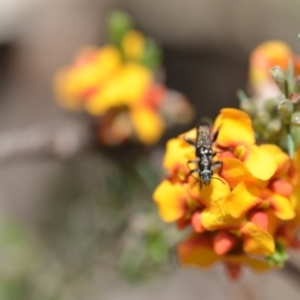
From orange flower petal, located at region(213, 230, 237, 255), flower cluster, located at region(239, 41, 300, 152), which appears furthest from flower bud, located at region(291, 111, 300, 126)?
orange flower petal, located at region(213, 230, 237, 255)

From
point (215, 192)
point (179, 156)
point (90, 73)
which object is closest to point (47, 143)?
point (90, 73)

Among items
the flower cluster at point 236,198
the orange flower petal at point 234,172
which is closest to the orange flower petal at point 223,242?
the flower cluster at point 236,198

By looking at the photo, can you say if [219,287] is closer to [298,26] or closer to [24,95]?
[298,26]

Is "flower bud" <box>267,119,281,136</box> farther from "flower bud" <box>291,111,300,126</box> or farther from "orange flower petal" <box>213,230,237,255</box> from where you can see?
"orange flower petal" <box>213,230,237,255</box>

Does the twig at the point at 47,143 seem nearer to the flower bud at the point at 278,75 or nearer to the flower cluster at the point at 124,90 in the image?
the flower cluster at the point at 124,90

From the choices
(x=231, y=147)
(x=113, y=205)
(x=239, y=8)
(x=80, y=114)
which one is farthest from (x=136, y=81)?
(x=239, y=8)
